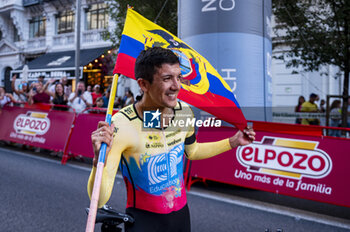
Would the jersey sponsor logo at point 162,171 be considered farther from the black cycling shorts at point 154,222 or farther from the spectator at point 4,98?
the spectator at point 4,98

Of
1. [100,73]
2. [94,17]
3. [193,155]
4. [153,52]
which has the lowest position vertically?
[193,155]

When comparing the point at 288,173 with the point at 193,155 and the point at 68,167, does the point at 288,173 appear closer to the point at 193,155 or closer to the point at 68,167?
the point at 193,155

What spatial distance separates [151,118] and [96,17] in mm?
24033

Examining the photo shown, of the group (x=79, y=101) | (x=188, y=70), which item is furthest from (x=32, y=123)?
(x=188, y=70)

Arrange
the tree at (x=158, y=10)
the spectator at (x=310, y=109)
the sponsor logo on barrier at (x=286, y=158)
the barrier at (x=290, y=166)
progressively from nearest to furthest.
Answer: the barrier at (x=290, y=166) < the sponsor logo on barrier at (x=286, y=158) < the spectator at (x=310, y=109) < the tree at (x=158, y=10)

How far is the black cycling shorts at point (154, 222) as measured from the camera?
6.91ft

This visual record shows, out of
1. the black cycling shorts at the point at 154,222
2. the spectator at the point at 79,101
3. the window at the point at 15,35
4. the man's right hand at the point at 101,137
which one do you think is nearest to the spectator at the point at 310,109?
the spectator at the point at 79,101

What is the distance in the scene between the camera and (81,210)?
5.20m

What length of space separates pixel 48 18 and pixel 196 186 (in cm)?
2488

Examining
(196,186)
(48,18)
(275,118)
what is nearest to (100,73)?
(48,18)

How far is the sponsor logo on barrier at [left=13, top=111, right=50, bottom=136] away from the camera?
972cm

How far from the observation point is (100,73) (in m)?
22.6

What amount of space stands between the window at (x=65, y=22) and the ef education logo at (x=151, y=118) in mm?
25802

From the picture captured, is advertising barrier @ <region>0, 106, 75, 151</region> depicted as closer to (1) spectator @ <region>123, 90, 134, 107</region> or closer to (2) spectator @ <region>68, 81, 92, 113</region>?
(2) spectator @ <region>68, 81, 92, 113</region>
